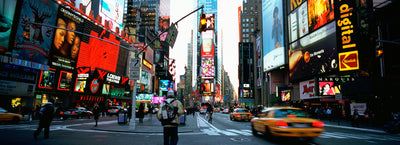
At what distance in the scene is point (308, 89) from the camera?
134 feet

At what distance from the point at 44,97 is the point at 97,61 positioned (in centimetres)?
2024

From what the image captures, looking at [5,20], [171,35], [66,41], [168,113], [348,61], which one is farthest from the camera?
[66,41]

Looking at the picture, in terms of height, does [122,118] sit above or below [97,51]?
below

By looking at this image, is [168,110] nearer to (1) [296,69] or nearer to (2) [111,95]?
(1) [296,69]

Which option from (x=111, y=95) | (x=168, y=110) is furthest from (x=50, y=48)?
(x=168, y=110)

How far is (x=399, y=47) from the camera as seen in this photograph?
83.4 ft

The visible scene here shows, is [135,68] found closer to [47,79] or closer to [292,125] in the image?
[292,125]

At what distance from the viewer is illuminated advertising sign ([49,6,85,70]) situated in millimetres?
48469

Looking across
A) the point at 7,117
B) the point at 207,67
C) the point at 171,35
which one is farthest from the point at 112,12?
the point at 207,67

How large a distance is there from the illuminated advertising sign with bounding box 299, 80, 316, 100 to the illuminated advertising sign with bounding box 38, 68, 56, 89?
157 ft

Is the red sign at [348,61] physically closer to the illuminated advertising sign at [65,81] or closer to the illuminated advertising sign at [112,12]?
the illuminated advertising sign at [65,81]

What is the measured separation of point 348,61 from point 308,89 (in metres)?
10.4

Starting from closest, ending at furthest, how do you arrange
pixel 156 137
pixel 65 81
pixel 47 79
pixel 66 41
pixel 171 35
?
pixel 156 137, pixel 171 35, pixel 47 79, pixel 65 81, pixel 66 41

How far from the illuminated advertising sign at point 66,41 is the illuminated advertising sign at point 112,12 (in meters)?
15.1
